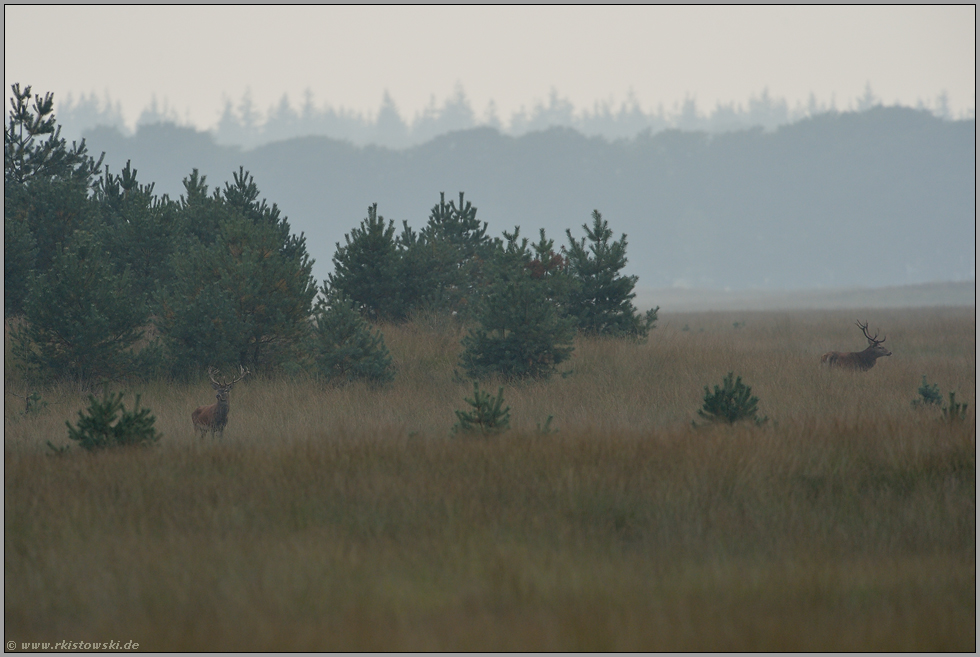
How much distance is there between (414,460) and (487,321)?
19.5 feet

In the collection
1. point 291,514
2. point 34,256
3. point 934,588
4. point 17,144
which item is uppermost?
point 17,144

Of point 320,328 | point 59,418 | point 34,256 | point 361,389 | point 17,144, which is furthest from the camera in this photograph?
point 17,144

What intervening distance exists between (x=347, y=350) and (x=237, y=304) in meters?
2.59

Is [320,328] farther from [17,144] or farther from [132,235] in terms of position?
[17,144]

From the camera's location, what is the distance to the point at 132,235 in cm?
1534

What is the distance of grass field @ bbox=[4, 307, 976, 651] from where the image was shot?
3.63 m

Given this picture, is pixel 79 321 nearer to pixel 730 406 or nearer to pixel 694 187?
pixel 730 406

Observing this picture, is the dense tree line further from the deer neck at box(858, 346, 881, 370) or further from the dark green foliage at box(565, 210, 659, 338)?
the deer neck at box(858, 346, 881, 370)

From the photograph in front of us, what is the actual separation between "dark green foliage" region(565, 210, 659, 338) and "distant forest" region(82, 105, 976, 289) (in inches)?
3923

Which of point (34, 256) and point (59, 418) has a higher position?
point (34, 256)

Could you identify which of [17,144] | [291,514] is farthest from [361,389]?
[17,144]

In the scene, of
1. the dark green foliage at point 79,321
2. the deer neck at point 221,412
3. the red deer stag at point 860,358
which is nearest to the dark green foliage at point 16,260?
the dark green foliage at point 79,321

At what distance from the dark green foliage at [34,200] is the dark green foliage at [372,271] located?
5561mm

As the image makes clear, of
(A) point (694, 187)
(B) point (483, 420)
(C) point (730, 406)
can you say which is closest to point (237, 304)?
(B) point (483, 420)
